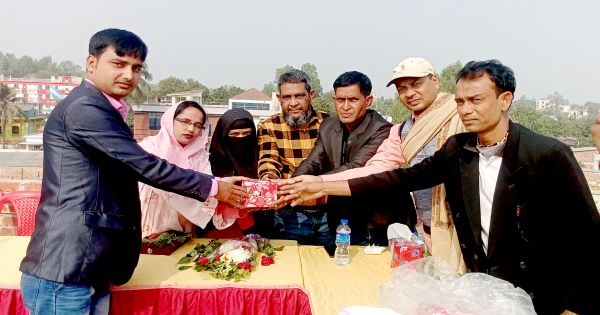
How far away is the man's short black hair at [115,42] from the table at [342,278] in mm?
1752

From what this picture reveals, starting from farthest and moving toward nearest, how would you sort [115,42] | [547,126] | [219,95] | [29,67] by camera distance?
1. [29,67]
2. [219,95]
3. [547,126]
4. [115,42]

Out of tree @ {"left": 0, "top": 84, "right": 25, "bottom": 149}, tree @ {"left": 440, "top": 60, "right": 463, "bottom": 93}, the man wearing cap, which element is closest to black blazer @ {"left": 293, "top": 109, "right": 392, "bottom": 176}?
the man wearing cap

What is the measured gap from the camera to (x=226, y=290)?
2.55 m

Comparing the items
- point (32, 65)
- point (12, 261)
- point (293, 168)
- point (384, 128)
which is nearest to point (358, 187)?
point (384, 128)

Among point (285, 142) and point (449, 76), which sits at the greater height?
point (449, 76)

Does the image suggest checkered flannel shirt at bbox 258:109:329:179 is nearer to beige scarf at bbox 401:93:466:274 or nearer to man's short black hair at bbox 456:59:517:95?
beige scarf at bbox 401:93:466:274

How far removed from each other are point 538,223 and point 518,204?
127mm

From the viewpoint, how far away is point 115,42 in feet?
6.98

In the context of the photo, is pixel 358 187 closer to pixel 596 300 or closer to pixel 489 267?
pixel 489 267

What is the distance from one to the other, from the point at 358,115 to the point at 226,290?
73.1 inches

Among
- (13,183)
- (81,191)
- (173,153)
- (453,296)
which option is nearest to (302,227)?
(173,153)

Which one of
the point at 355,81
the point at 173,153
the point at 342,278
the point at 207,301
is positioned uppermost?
the point at 355,81

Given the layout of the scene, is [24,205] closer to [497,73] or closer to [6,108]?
[497,73]

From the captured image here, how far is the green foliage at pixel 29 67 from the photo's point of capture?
488 feet
